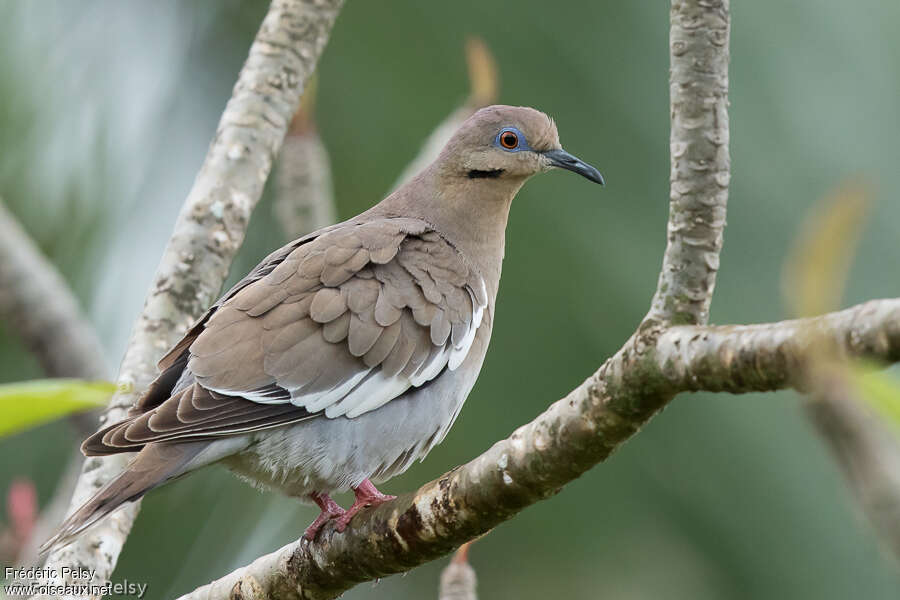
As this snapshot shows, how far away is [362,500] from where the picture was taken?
3.29m

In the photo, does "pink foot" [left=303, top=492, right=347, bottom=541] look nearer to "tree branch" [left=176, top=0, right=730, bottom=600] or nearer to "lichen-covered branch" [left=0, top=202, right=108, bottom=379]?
"tree branch" [left=176, top=0, right=730, bottom=600]

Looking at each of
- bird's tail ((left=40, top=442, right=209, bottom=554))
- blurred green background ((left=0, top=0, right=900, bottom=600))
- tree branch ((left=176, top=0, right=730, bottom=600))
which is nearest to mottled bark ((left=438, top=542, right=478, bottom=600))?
tree branch ((left=176, top=0, right=730, bottom=600))

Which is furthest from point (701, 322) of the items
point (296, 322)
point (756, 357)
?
point (296, 322)

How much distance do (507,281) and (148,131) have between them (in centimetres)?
210

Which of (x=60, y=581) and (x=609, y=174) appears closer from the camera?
(x=60, y=581)

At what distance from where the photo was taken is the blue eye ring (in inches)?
170

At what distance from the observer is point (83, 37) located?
5883mm

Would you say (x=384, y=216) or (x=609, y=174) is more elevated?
(x=609, y=174)

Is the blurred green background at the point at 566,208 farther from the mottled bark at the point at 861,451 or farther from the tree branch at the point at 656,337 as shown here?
the mottled bark at the point at 861,451

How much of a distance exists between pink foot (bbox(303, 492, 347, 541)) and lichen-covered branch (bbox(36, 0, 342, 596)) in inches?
22.1

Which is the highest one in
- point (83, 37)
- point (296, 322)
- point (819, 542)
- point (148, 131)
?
point (83, 37)

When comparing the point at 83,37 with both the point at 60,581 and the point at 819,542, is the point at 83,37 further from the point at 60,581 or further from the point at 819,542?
the point at 819,542

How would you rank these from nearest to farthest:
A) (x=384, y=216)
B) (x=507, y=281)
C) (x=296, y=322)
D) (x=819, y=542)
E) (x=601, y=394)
→ (x=601, y=394) < (x=296, y=322) < (x=384, y=216) < (x=819, y=542) < (x=507, y=281)

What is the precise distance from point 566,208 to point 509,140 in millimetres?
1601
